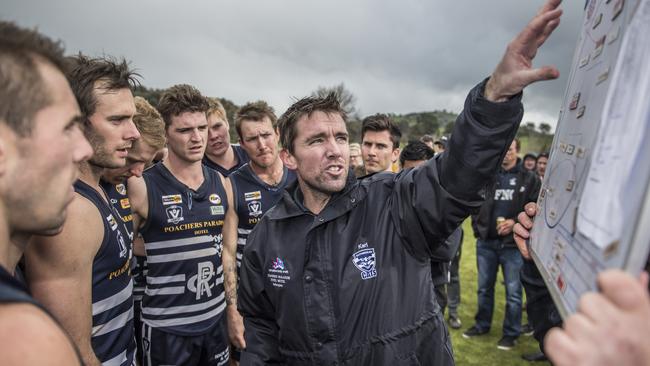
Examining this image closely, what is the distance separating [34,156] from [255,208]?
2.96 m

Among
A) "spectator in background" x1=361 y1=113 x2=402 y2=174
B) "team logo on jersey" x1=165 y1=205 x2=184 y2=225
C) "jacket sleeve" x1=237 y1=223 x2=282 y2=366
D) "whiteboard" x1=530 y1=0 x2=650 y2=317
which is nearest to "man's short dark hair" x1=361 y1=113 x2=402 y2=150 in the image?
"spectator in background" x1=361 y1=113 x2=402 y2=174

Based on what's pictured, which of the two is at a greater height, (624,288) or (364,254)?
(624,288)

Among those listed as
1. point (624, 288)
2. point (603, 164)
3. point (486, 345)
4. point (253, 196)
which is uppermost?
point (603, 164)

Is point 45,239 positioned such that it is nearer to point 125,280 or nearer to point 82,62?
point 125,280

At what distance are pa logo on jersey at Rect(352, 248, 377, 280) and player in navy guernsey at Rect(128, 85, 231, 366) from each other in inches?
79.4

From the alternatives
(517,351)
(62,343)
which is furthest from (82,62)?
(517,351)

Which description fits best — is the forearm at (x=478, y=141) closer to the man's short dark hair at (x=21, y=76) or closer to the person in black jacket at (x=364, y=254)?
Answer: the person in black jacket at (x=364, y=254)

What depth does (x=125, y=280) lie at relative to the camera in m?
2.65

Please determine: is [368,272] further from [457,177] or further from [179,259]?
[179,259]

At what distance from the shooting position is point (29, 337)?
101 centimetres

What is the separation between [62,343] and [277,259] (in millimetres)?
1179

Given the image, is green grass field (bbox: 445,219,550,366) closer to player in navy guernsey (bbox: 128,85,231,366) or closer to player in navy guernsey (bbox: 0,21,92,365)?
player in navy guernsey (bbox: 128,85,231,366)

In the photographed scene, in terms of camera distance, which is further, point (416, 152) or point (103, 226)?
point (416, 152)

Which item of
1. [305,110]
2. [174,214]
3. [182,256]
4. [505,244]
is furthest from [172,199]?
[505,244]
